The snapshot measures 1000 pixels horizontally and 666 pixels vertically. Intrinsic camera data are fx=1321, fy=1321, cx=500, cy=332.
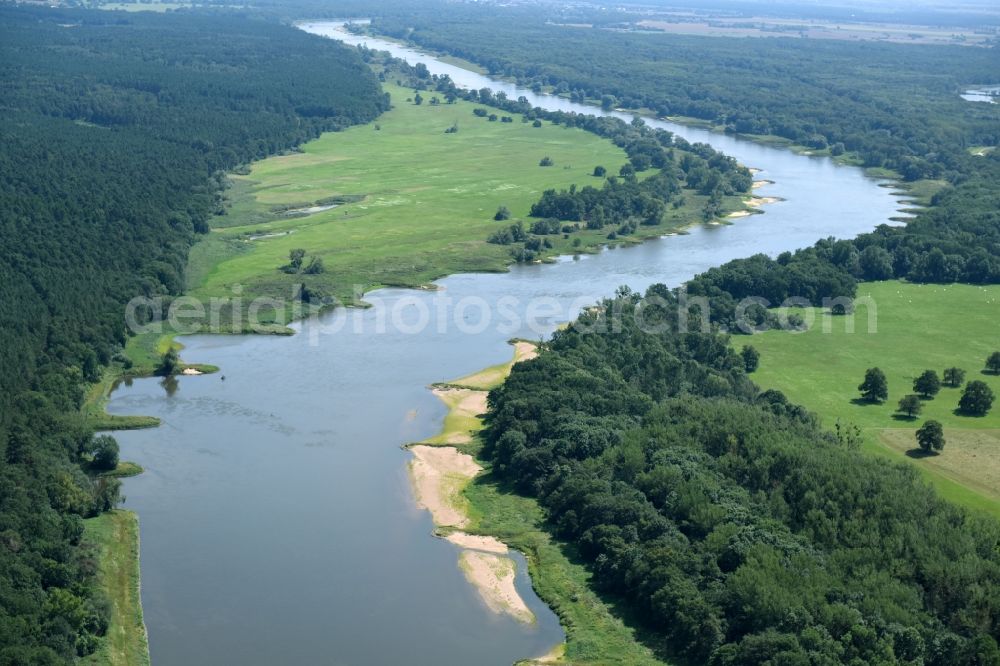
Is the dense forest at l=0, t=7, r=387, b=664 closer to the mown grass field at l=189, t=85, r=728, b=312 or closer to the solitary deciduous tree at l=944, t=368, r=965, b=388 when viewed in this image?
the mown grass field at l=189, t=85, r=728, b=312

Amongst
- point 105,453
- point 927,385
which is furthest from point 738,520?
point 105,453

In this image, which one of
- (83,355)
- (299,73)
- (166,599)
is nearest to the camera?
(166,599)

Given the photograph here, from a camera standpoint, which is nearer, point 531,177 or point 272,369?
point 272,369

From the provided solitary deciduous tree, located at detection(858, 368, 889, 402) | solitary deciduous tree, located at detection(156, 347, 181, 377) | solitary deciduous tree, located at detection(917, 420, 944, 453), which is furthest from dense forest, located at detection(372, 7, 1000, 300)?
solitary deciduous tree, located at detection(156, 347, 181, 377)

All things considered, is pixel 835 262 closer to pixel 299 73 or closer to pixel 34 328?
pixel 34 328

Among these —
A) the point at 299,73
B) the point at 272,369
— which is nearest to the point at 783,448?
the point at 272,369
